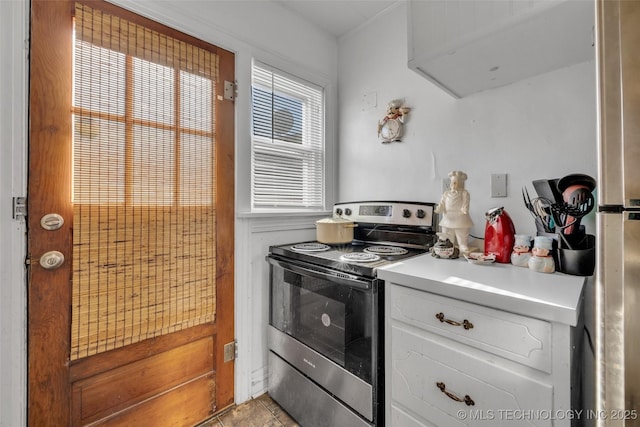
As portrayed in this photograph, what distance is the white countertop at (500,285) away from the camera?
27.8 inches

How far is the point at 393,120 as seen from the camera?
5.91 ft

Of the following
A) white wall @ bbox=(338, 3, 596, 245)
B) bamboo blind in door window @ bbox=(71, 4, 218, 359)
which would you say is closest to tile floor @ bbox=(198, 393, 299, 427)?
bamboo blind in door window @ bbox=(71, 4, 218, 359)

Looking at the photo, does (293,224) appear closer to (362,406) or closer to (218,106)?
(218,106)

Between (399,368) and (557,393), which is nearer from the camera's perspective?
(557,393)

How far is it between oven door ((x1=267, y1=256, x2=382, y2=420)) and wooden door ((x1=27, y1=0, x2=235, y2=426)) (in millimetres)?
316

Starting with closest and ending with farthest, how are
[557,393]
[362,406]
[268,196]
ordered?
[557,393] → [362,406] → [268,196]

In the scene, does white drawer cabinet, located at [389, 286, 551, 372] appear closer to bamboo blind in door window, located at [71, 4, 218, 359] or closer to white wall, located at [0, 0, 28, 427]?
bamboo blind in door window, located at [71, 4, 218, 359]

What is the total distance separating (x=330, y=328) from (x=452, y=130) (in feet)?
4.14

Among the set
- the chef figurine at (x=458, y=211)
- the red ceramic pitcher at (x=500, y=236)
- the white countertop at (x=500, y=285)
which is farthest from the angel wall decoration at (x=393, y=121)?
the white countertop at (x=500, y=285)

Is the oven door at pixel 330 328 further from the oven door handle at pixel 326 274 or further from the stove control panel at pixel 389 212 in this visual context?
the stove control panel at pixel 389 212

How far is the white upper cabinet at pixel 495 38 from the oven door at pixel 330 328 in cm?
99

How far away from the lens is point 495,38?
3.28 feet

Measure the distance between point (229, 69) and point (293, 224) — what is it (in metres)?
1.02

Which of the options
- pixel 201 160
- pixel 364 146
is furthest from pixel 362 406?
pixel 364 146
